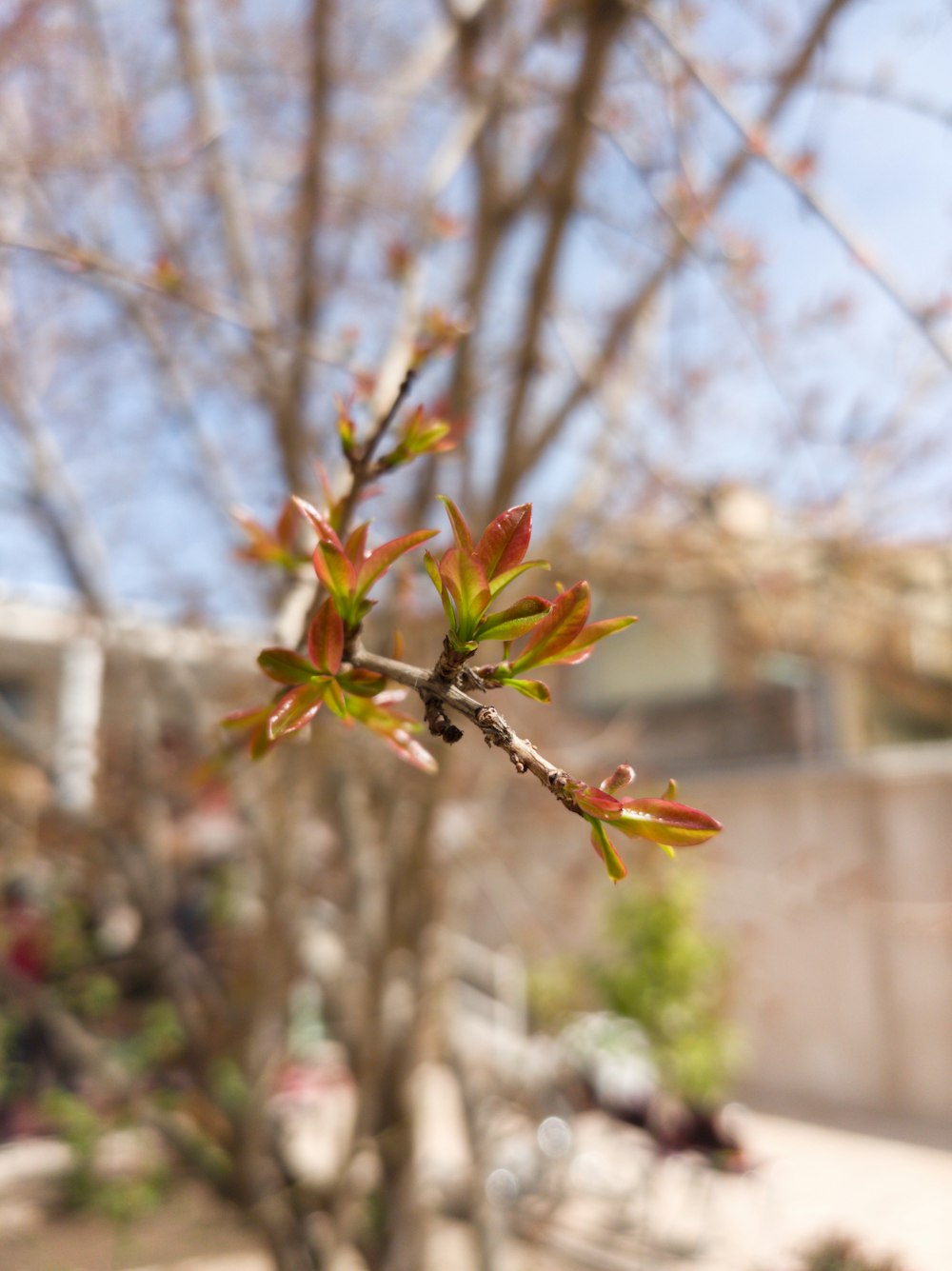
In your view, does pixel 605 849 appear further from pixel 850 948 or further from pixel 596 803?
pixel 850 948

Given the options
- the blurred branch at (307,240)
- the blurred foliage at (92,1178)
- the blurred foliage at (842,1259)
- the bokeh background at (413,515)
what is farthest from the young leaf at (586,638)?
the blurred foliage at (92,1178)

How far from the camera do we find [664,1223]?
444 cm

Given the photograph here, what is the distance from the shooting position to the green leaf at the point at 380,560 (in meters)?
0.48

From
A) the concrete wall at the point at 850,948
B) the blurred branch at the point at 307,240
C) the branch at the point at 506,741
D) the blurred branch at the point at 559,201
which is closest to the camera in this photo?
the branch at the point at 506,741

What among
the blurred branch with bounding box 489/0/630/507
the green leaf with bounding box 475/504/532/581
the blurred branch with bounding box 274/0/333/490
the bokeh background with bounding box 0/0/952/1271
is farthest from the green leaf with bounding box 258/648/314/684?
the blurred branch with bounding box 274/0/333/490

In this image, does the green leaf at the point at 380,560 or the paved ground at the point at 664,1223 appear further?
the paved ground at the point at 664,1223

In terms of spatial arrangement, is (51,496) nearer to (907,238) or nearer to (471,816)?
(471,816)

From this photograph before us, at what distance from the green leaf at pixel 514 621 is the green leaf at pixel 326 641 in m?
0.07

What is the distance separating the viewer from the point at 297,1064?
443cm

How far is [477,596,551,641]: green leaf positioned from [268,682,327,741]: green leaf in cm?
9

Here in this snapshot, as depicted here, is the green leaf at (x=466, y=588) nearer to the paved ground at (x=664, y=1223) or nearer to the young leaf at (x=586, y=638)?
the young leaf at (x=586, y=638)

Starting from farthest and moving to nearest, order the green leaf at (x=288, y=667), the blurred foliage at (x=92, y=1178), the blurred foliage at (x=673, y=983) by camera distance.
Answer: the blurred foliage at (x=673, y=983), the blurred foliage at (x=92, y=1178), the green leaf at (x=288, y=667)

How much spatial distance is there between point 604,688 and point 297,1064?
5809 mm

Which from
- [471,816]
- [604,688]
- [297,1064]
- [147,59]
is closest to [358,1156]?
[471,816]
